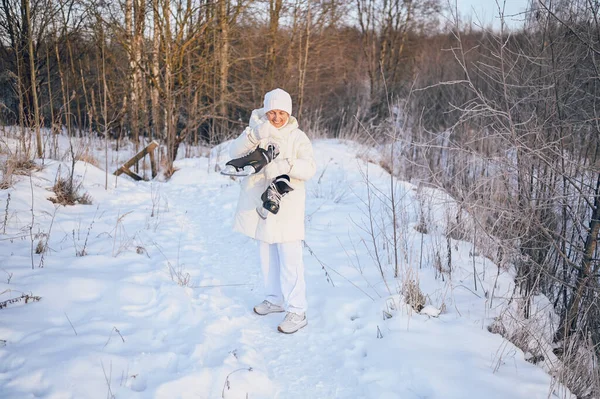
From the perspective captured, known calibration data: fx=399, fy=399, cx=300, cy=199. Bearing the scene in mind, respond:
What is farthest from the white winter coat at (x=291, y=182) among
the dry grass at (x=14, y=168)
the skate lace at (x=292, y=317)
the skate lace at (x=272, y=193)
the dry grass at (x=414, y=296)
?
the dry grass at (x=14, y=168)

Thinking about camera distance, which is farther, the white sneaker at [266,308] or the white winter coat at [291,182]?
the white sneaker at [266,308]

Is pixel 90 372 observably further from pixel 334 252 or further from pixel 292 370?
pixel 334 252

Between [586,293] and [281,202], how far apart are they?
2.54 m

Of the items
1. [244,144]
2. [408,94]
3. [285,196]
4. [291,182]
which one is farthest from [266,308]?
[408,94]

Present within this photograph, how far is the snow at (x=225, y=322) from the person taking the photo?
2.26 meters

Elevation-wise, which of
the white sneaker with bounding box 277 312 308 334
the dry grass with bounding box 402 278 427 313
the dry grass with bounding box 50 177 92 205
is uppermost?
the dry grass with bounding box 50 177 92 205

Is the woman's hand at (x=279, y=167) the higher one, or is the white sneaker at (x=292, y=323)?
the woman's hand at (x=279, y=167)

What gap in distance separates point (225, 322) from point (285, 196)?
106 centimetres

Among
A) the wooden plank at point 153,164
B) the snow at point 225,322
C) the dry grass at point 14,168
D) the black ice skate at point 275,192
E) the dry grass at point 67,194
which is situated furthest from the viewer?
the wooden plank at point 153,164

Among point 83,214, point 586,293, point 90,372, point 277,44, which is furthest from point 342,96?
point 90,372

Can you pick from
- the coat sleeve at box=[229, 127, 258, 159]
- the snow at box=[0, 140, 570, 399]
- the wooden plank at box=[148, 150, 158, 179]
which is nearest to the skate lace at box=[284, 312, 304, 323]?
the snow at box=[0, 140, 570, 399]

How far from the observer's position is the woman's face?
9.91 feet

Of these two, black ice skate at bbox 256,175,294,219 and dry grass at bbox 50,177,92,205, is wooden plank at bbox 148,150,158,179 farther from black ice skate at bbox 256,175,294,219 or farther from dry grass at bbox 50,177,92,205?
black ice skate at bbox 256,175,294,219

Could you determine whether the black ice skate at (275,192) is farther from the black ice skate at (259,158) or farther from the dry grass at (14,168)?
the dry grass at (14,168)
